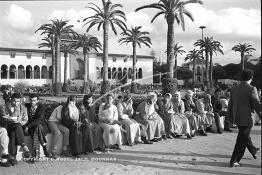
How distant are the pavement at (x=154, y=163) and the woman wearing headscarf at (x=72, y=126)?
0.28 metres

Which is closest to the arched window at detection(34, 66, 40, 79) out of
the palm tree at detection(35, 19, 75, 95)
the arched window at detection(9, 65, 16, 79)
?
the arched window at detection(9, 65, 16, 79)

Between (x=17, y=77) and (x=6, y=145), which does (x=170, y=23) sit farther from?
(x=17, y=77)

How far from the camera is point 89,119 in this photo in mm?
8281

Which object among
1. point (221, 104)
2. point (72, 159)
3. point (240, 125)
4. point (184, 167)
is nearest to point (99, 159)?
point (72, 159)

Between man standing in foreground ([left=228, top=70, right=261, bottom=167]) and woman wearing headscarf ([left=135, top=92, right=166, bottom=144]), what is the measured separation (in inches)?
111

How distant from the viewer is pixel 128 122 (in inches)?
338

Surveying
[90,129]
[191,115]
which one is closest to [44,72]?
[191,115]

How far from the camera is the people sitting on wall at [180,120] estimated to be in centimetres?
964

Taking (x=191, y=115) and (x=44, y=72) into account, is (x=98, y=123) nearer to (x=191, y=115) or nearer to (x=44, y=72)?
(x=191, y=115)

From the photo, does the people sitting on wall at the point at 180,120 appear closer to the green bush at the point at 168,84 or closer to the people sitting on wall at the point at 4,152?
the people sitting on wall at the point at 4,152

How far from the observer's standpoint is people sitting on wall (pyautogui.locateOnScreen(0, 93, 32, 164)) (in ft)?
21.8

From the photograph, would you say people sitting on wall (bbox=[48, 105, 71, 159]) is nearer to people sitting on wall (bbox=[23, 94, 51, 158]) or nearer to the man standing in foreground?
people sitting on wall (bbox=[23, 94, 51, 158])

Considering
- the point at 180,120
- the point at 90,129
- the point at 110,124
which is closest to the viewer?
the point at 90,129

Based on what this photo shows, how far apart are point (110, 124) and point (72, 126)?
114 centimetres
